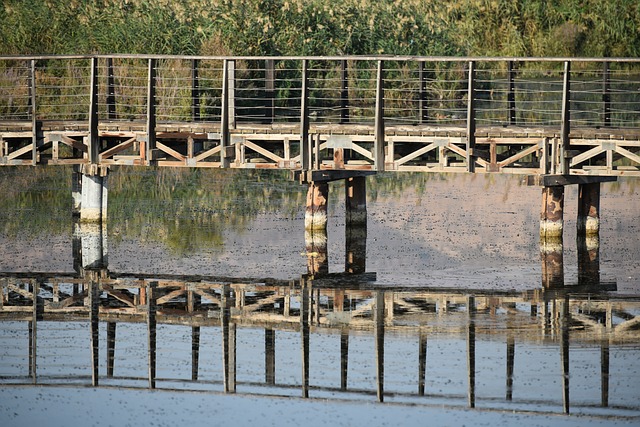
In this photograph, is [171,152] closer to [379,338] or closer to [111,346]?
[111,346]

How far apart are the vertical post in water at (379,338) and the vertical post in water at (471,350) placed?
80 centimetres

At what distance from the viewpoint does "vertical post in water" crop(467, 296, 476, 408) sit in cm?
1418

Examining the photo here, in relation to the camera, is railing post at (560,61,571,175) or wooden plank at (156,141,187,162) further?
wooden plank at (156,141,187,162)

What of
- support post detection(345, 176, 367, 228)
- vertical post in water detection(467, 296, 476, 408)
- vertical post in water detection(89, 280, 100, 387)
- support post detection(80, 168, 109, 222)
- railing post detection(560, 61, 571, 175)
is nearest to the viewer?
vertical post in water detection(467, 296, 476, 408)

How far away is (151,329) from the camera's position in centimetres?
1700

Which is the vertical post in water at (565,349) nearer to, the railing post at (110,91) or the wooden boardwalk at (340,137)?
the wooden boardwalk at (340,137)

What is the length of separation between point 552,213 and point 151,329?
22.5 feet

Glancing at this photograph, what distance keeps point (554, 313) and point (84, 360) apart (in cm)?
521

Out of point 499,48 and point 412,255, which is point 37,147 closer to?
point 412,255

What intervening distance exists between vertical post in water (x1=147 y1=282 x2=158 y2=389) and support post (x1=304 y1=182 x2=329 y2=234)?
3.53 meters

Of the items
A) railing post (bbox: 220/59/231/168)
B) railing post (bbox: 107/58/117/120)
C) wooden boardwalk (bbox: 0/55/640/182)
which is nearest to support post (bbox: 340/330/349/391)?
Result: wooden boardwalk (bbox: 0/55/640/182)

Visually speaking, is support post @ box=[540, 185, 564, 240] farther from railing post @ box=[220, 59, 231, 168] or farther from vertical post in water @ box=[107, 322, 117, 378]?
vertical post in water @ box=[107, 322, 117, 378]

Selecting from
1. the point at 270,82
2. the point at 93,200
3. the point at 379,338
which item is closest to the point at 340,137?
the point at 270,82

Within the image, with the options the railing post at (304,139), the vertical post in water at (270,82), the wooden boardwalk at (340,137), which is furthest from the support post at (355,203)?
the vertical post in water at (270,82)
